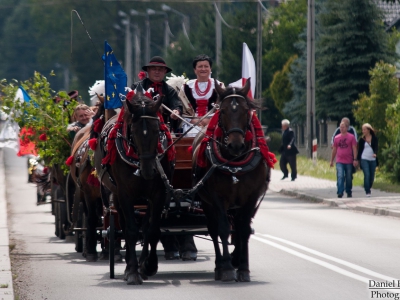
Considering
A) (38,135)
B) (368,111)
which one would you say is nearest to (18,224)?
(38,135)

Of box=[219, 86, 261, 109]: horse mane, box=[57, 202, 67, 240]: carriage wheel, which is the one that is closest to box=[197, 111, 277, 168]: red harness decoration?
box=[219, 86, 261, 109]: horse mane

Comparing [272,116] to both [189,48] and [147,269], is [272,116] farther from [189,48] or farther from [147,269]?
[147,269]

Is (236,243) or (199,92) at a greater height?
(199,92)

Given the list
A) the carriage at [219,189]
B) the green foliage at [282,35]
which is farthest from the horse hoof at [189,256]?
the green foliage at [282,35]

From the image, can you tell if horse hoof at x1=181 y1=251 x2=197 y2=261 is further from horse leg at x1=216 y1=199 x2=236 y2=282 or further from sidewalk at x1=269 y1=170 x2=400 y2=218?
sidewalk at x1=269 y1=170 x2=400 y2=218

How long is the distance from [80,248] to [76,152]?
144 centimetres

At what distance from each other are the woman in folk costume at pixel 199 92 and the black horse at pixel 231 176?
1.65m

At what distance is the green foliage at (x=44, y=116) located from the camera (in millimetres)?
16125

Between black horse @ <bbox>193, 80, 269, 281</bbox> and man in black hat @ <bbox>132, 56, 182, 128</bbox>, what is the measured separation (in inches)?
50.4

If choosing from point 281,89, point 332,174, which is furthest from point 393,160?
point 281,89

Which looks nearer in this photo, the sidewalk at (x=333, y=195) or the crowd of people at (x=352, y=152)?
the sidewalk at (x=333, y=195)

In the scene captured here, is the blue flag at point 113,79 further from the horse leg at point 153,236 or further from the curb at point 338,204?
the curb at point 338,204

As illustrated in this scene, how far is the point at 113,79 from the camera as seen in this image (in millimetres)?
12750

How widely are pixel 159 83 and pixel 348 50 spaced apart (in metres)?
35.1
